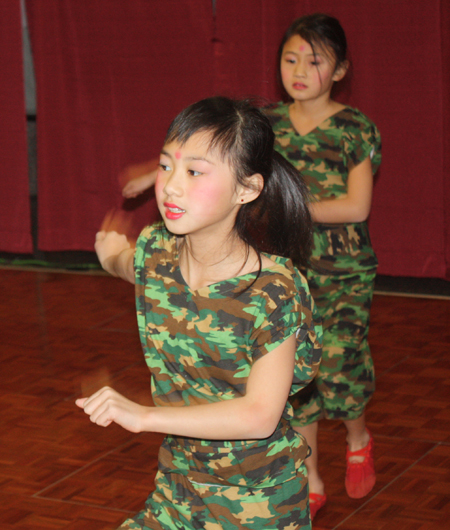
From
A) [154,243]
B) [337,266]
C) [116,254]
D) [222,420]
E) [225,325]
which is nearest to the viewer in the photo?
[222,420]

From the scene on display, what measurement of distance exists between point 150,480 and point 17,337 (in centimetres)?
169

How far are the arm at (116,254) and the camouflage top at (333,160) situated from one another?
84 centimetres

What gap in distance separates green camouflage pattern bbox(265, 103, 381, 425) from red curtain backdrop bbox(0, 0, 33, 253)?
3227 mm

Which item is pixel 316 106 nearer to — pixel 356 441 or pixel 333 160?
pixel 333 160

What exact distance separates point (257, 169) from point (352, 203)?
3.26 feet

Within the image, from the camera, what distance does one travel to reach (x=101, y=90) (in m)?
5.12

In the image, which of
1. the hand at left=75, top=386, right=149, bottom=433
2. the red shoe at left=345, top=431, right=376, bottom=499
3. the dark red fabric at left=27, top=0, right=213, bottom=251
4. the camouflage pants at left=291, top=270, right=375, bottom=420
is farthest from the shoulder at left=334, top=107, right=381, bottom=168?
the dark red fabric at left=27, top=0, right=213, bottom=251

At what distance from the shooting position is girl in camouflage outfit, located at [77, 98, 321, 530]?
50.1 inches

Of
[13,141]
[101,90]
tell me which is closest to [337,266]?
[101,90]

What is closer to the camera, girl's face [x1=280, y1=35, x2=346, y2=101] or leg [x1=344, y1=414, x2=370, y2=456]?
girl's face [x1=280, y1=35, x2=346, y2=101]

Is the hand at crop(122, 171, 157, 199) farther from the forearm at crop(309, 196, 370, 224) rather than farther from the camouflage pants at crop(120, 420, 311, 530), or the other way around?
the camouflage pants at crop(120, 420, 311, 530)

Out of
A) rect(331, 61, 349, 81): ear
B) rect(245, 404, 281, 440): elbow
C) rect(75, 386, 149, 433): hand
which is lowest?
rect(245, 404, 281, 440): elbow

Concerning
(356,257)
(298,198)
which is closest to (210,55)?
(356,257)

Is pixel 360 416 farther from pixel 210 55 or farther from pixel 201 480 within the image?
pixel 210 55
